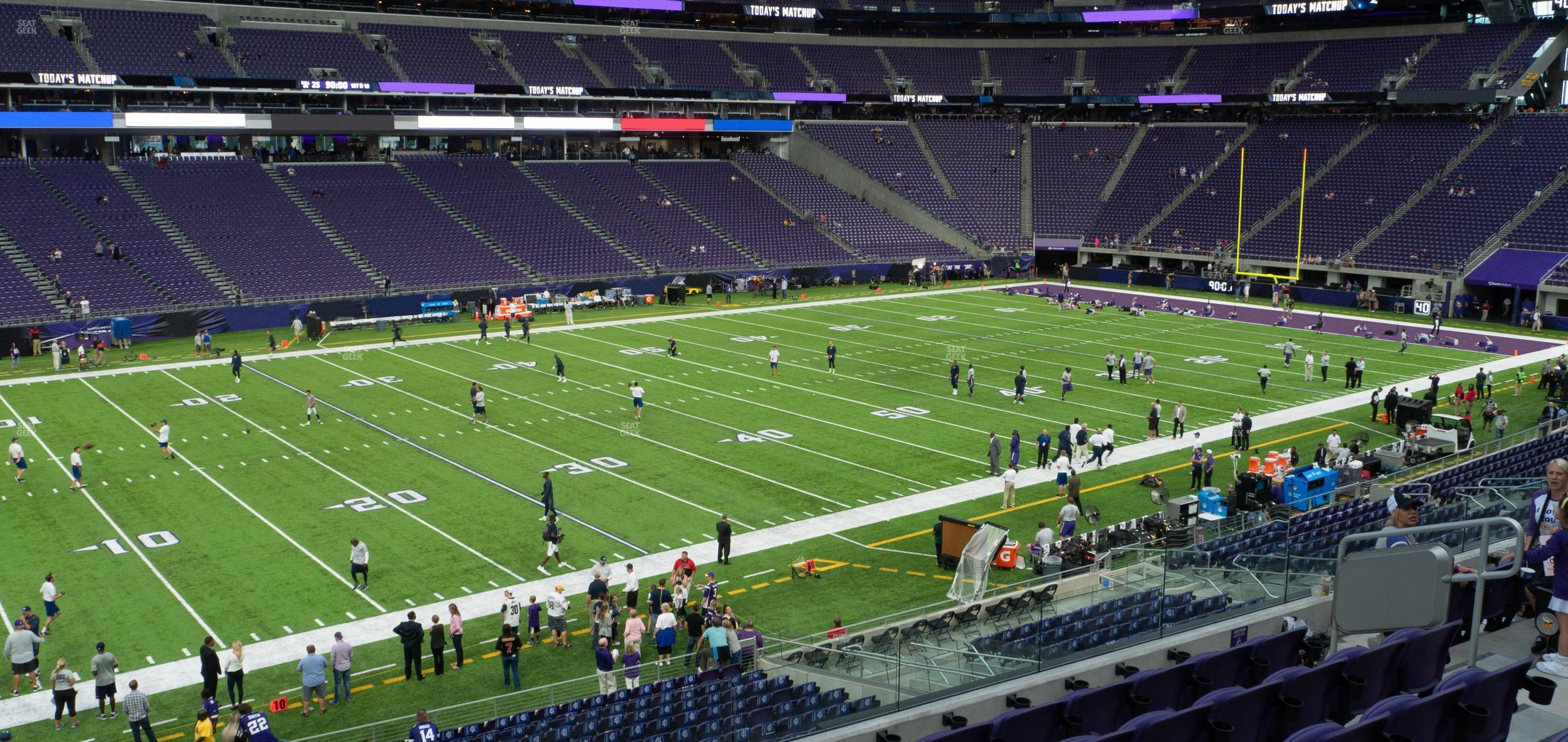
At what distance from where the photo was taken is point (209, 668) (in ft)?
56.4

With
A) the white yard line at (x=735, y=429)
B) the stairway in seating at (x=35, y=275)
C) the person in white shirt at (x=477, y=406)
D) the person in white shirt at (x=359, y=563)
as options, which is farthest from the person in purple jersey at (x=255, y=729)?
the stairway in seating at (x=35, y=275)

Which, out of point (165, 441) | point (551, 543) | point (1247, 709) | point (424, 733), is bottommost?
point (551, 543)

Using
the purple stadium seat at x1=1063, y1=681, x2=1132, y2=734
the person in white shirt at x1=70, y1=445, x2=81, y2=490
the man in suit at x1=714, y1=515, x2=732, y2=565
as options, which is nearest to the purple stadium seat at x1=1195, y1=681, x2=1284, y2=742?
the purple stadium seat at x1=1063, y1=681, x2=1132, y2=734

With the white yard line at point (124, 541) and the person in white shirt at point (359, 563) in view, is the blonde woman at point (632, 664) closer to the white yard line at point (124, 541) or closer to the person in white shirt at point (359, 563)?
the person in white shirt at point (359, 563)

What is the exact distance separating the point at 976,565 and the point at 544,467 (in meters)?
13.4

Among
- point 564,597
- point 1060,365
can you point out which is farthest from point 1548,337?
point 564,597

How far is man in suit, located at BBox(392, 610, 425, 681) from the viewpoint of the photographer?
1819 cm

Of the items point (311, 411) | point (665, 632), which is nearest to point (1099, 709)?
point (665, 632)

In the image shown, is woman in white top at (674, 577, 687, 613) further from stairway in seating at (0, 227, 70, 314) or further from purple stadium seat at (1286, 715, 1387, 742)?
stairway in seating at (0, 227, 70, 314)

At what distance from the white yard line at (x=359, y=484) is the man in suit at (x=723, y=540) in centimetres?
371

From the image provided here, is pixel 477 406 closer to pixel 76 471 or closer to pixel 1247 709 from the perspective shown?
pixel 76 471

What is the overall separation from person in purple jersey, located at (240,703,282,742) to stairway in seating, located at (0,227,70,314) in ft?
122

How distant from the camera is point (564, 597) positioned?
21.6 meters

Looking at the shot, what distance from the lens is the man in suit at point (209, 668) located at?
17.1 metres
